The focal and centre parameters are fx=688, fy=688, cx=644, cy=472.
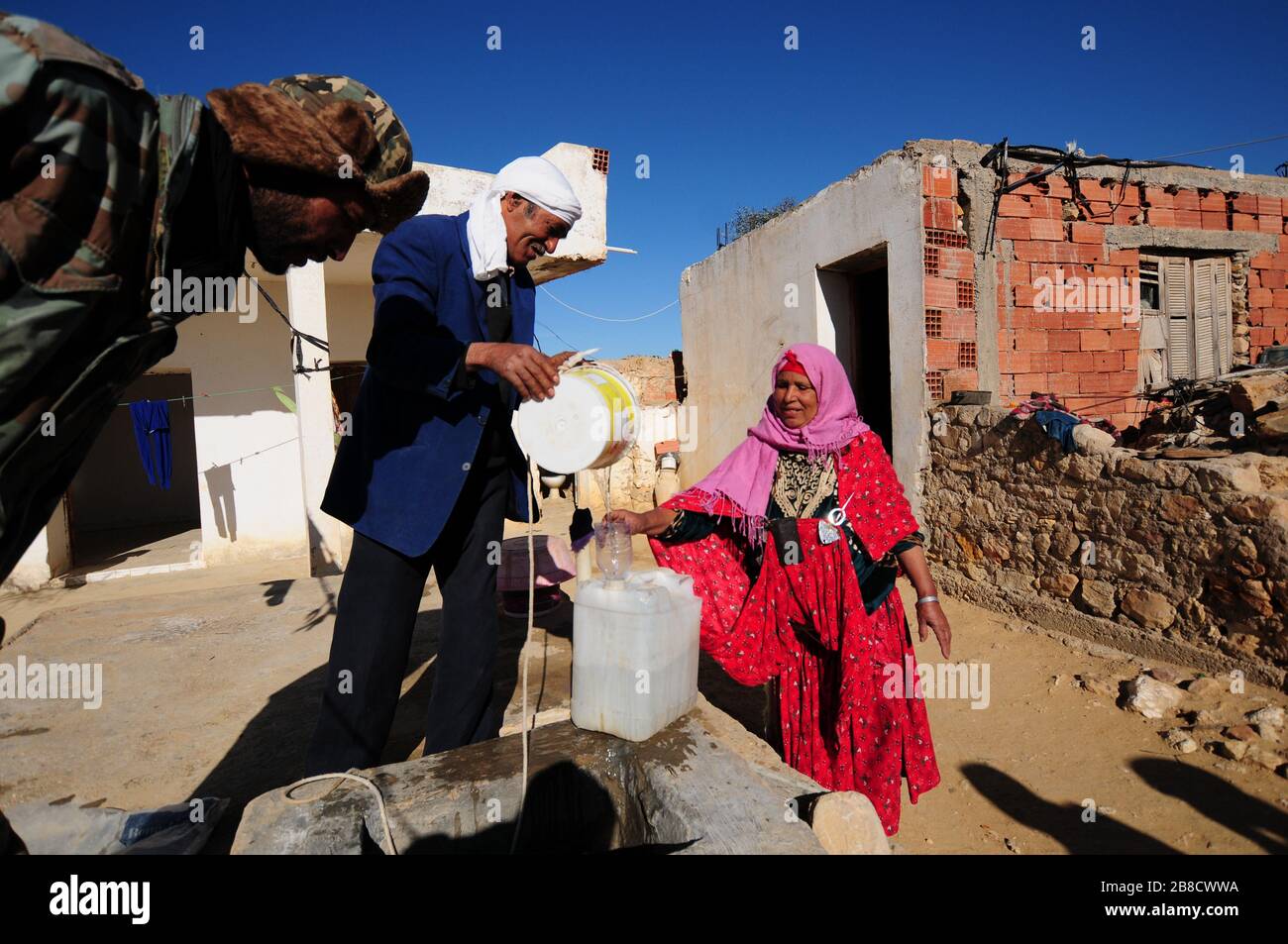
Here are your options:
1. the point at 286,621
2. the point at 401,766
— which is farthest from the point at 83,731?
the point at 401,766

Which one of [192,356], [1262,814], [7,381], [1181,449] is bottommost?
[1262,814]

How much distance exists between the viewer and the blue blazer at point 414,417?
76.7 inches

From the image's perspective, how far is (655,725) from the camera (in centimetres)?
200

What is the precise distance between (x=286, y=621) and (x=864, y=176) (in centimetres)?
643

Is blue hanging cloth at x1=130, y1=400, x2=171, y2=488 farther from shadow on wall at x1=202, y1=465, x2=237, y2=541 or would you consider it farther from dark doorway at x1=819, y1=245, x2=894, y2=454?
dark doorway at x1=819, y1=245, x2=894, y2=454

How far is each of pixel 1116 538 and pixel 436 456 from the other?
14.7 ft

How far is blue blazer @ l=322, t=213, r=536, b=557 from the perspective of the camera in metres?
1.95

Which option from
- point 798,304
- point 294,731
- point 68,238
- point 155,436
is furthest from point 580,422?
point 155,436

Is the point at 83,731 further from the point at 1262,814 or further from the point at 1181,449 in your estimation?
the point at 1181,449

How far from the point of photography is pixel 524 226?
6.81 ft

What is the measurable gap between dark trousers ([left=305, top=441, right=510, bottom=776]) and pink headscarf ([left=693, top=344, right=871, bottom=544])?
1048mm

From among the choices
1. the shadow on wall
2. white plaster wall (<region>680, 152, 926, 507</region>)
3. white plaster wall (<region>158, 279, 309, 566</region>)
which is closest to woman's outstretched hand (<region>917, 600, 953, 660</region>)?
white plaster wall (<region>680, 152, 926, 507</region>)

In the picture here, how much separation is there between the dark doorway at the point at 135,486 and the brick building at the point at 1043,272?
34.4 feet
